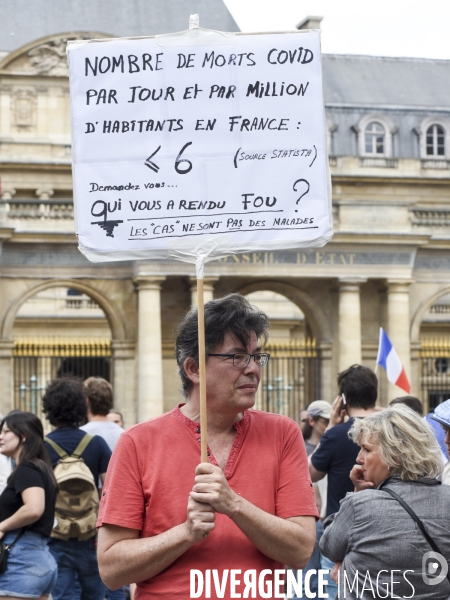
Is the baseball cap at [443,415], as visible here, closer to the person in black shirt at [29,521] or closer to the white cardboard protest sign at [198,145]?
the white cardboard protest sign at [198,145]

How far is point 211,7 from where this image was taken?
44062 mm

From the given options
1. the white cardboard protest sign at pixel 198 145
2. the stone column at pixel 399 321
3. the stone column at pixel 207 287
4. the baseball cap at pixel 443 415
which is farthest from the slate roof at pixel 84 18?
the white cardboard protest sign at pixel 198 145

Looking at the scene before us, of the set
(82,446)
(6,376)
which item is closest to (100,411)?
(82,446)

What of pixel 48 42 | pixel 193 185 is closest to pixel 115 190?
pixel 193 185

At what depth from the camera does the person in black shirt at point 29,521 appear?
7059 mm

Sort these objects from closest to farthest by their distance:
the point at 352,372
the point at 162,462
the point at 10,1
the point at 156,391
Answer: the point at 162,462 → the point at 352,372 → the point at 156,391 → the point at 10,1

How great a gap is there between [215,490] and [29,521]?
120 inches

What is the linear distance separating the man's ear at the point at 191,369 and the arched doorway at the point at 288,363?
1940 cm

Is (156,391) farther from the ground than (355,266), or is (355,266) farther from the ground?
(355,266)

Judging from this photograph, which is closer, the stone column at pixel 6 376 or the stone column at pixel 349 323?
the stone column at pixel 6 376

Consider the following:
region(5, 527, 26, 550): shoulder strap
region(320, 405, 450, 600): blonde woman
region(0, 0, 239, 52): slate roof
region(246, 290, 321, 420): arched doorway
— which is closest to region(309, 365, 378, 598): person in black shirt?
region(5, 527, 26, 550): shoulder strap

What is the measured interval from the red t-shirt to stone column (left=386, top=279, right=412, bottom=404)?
24.3 metres

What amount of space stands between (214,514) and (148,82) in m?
1.73

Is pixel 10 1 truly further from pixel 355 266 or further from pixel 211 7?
pixel 355 266
